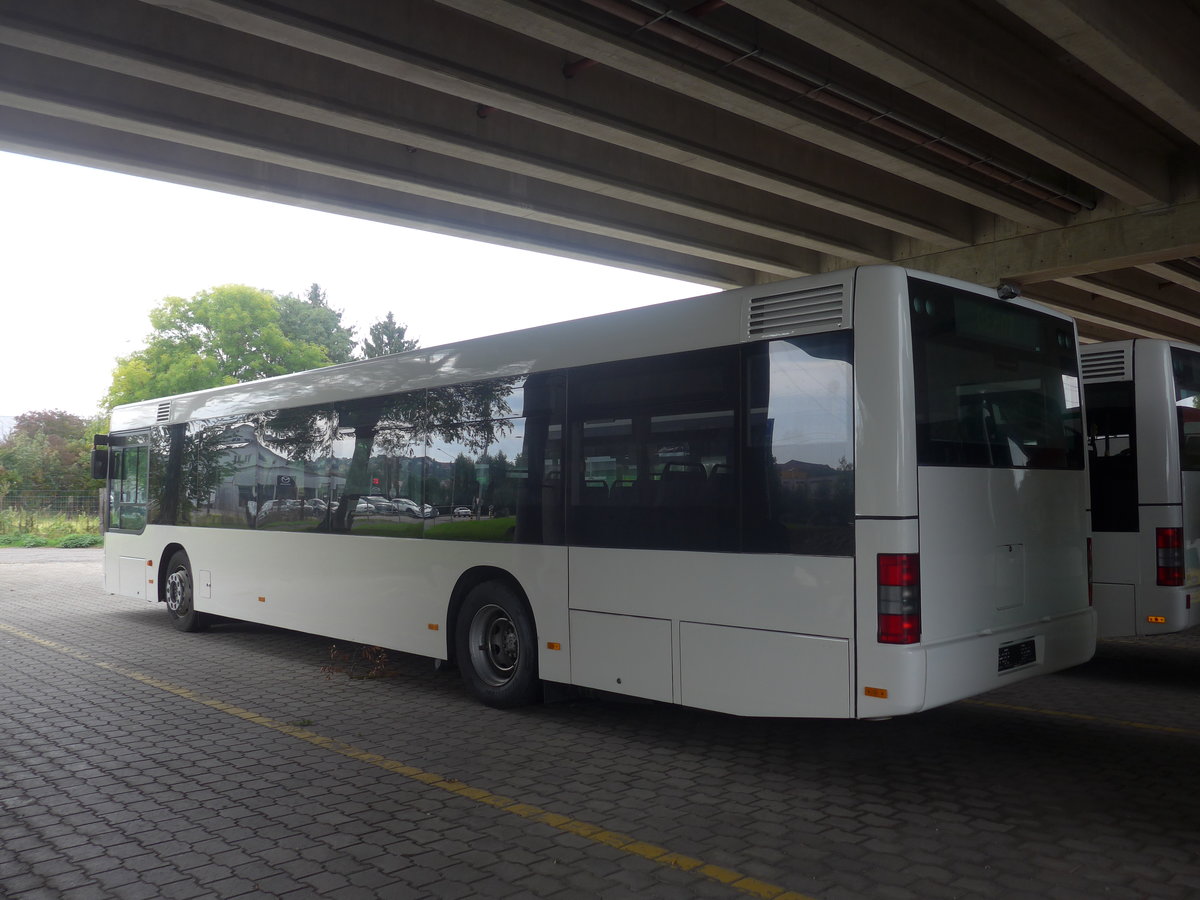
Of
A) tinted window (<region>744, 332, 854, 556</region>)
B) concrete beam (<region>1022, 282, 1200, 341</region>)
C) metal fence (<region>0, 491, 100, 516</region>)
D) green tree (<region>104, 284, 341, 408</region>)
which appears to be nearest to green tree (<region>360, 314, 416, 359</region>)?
green tree (<region>104, 284, 341, 408</region>)

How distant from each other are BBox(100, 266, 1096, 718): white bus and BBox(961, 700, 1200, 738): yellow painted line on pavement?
939 mm

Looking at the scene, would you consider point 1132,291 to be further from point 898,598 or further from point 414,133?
point 898,598

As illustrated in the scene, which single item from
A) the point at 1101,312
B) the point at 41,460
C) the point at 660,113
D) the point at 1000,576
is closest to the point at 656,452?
the point at 1000,576

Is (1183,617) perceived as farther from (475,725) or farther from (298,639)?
(298,639)

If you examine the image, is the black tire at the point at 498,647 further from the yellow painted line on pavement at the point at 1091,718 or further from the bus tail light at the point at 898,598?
the yellow painted line on pavement at the point at 1091,718

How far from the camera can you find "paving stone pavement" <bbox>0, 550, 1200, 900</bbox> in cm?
441

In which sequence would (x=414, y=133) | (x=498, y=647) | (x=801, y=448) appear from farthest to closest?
(x=414, y=133) < (x=498, y=647) < (x=801, y=448)

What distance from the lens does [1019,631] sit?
6152 millimetres

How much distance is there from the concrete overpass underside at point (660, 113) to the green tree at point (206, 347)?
5296 cm

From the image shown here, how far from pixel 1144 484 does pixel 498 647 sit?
612cm

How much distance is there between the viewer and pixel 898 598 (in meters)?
5.33

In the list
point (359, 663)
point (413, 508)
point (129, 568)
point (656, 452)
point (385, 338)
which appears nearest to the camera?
point (656, 452)

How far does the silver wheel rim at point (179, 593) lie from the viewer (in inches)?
488

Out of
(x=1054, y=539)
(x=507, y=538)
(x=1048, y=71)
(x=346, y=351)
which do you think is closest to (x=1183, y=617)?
(x=1054, y=539)
